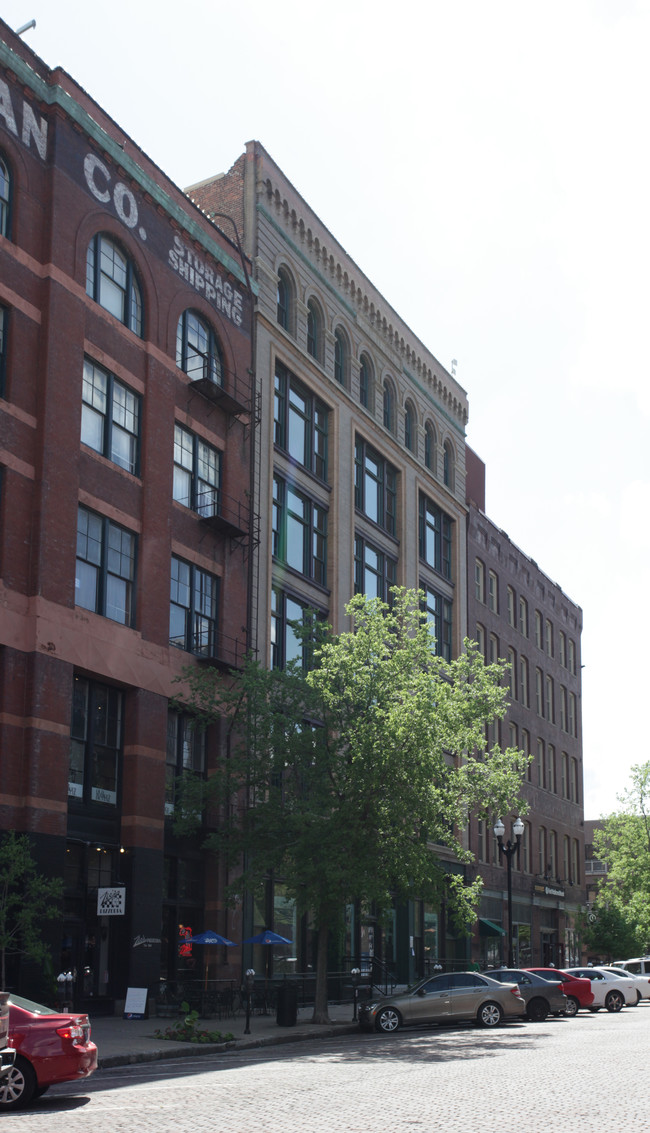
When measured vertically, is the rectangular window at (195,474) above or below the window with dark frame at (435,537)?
below

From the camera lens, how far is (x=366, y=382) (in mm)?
49344

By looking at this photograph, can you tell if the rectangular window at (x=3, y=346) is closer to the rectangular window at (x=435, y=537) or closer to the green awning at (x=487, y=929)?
the rectangular window at (x=435, y=537)

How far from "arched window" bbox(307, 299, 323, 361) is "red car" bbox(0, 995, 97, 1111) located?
32.0 m

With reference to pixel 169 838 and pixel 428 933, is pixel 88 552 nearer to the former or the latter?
pixel 169 838

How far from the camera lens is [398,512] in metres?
51.3

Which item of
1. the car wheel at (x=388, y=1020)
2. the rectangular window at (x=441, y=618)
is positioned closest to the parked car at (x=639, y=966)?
the rectangular window at (x=441, y=618)

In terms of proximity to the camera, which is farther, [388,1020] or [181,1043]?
→ [388,1020]

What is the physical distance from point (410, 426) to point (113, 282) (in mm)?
22876

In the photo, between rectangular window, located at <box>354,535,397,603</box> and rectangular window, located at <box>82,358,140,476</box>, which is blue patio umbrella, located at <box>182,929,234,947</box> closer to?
rectangular window, located at <box>82,358,140,476</box>

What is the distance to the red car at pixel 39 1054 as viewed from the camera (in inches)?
593

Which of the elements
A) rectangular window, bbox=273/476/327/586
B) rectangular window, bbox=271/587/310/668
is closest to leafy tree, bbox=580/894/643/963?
rectangular window, bbox=273/476/327/586

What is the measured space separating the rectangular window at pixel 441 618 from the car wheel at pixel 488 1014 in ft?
81.2

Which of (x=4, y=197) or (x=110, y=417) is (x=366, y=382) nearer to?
(x=110, y=417)

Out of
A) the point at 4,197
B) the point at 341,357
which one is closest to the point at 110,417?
the point at 4,197
